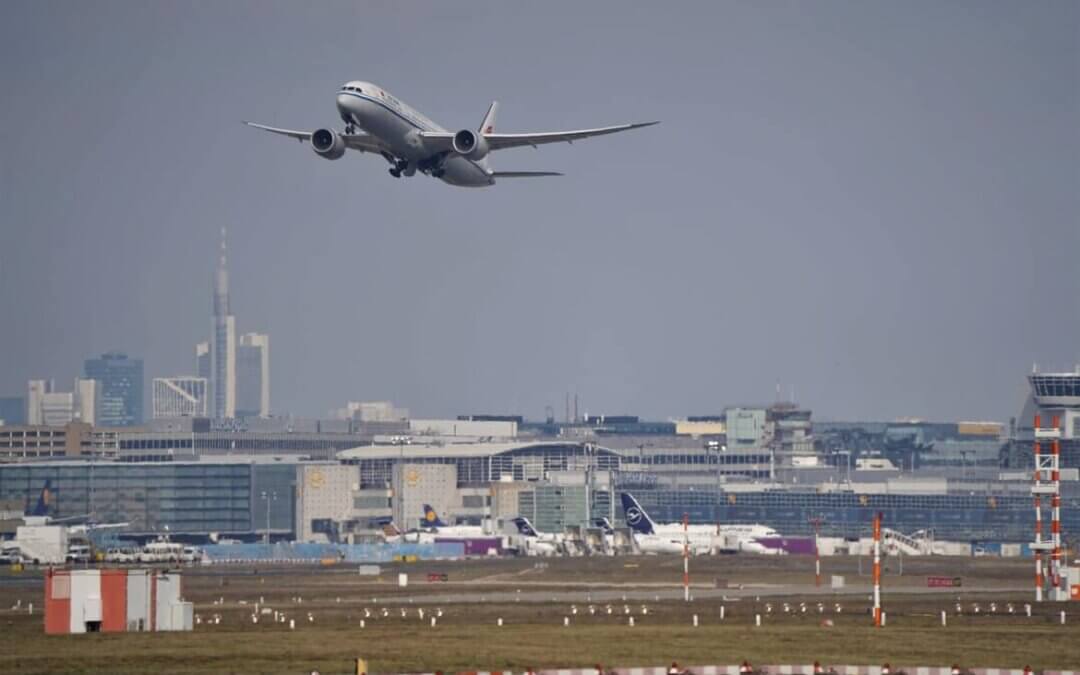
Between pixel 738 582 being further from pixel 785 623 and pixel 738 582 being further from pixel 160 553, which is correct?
pixel 160 553

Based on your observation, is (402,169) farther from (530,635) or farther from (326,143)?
(530,635)

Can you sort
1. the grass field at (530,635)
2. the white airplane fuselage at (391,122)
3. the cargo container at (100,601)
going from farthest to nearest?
the white airplane fuselage at (391,122), the cargo container at (100,601), the grass field at (530,635)

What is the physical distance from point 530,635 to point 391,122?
34.2 metres

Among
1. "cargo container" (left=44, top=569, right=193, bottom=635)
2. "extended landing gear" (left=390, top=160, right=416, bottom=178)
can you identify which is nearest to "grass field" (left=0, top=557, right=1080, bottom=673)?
"cargo container" (left=44, top=569, right=193, bottom=635)

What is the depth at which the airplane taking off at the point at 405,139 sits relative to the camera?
4235 inches

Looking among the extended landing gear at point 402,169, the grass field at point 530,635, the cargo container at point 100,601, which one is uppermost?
the extended landing gear at point 402,169

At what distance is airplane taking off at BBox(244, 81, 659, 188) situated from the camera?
4235 inches

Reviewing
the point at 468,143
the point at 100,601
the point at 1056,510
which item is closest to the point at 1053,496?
the point at 1056,510

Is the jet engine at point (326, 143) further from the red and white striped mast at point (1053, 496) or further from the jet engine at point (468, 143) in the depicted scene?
the red and white striped mast at point (1053, 496)

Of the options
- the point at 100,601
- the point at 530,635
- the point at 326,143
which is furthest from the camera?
the point at 326,143

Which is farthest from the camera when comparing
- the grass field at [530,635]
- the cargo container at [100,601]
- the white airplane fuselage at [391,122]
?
the white airplane fuselage at [391,122]

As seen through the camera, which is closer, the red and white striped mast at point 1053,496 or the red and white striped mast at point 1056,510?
the red and white striped mast at point 1056,510

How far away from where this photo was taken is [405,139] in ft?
362

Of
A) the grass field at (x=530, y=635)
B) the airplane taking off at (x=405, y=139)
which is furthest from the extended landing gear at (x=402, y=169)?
the grass field at (x=530, y=635)
